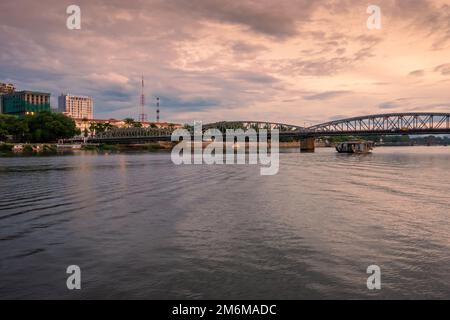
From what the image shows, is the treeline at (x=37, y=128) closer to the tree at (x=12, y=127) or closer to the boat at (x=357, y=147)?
the tree at (x=12, y=127)

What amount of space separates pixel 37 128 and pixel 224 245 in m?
198

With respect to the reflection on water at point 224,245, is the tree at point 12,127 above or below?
above

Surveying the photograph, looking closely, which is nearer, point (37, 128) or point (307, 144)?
point (37, 128)

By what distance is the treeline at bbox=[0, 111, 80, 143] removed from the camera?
184 metres

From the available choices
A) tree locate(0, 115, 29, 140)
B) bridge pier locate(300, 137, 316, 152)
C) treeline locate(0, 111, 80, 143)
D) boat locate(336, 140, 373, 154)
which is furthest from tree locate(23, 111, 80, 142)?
boat locate(336, 140, 373, 154)

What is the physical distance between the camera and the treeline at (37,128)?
7229 inches

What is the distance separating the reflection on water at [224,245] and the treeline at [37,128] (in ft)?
555

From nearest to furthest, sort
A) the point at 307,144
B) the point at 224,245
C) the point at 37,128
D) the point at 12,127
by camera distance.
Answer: the point at 224,245, the point at 12,127, the point at 37,128, the point at 307,144

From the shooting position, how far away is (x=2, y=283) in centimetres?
1320

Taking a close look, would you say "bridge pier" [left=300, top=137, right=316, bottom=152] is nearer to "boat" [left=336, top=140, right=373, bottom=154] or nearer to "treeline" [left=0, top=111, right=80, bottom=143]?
"boat" [left=336, top=140, right=373, bottom=154]

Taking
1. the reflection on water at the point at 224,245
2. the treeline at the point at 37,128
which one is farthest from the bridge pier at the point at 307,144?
the reflection on water at the point at 224,245

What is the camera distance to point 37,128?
633ft

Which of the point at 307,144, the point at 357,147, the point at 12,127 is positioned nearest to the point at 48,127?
the point at 12,127

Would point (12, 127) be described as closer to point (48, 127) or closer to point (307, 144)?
point (48, 127)
